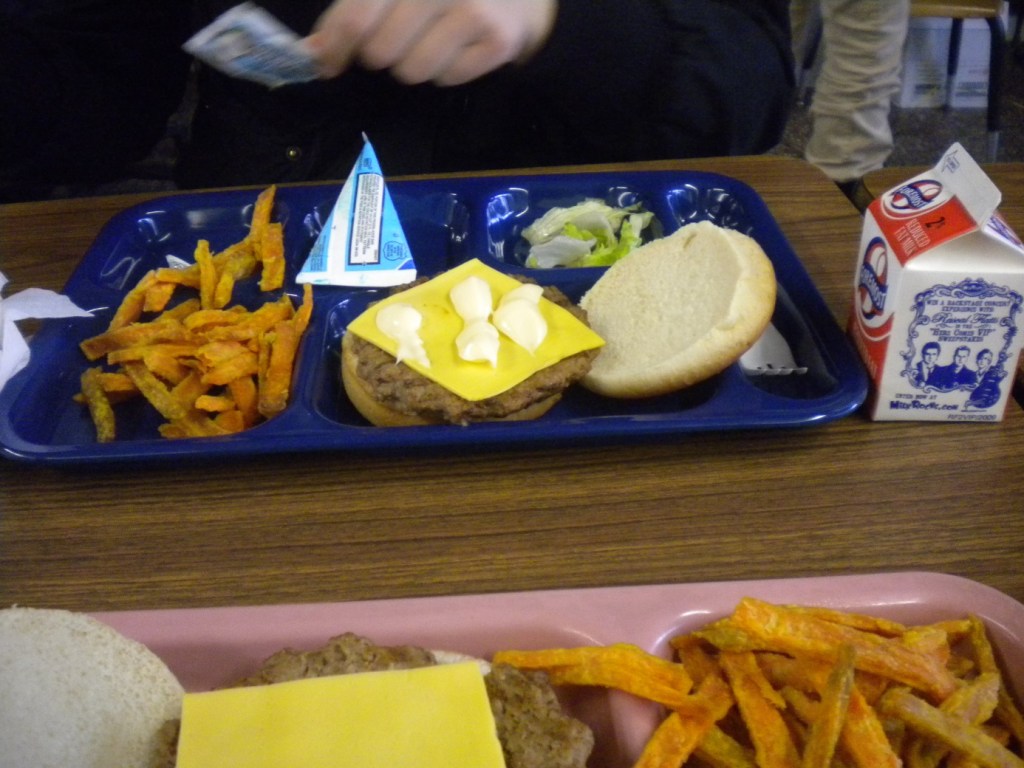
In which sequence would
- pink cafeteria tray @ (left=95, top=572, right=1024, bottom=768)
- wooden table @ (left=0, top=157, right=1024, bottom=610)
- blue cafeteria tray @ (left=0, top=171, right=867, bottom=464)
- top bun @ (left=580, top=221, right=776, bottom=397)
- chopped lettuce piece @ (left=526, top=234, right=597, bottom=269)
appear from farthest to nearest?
1. chopped lettuce piece @ (left=526, top=234, right=597, bottom=269)
2. top bun @ (left=580, top=221, right=776, bottom=397)
3. blue cafeteria tray @ (left=0, top=171, right=867, bottom=464)
4. wooden table @ (left=0, top=157, right=1024, bottom=610)
5. pink cafeteria tray @ (left=95, top=572, right=1024, bottom=768)

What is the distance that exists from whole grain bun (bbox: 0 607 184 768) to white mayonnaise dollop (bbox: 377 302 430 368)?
492mm

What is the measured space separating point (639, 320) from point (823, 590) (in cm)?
55

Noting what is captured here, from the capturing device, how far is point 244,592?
91 centimetres

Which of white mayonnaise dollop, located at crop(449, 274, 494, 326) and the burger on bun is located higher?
white mayonnaise dollop, located at crop(449, 274, 494, 326)

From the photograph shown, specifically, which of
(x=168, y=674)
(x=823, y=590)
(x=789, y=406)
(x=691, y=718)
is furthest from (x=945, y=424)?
(x=168, y=674)

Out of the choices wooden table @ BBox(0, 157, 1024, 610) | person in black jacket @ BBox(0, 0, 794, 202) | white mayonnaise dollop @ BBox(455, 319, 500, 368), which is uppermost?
person in black jacket @ BBox(0, 0, 794, 202)

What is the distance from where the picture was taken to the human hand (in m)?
1.22

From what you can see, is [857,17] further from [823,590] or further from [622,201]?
[823,590]

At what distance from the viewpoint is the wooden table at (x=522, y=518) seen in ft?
2.98

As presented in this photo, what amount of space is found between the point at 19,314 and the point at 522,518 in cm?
74

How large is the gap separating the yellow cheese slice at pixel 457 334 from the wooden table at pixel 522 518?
98 mm

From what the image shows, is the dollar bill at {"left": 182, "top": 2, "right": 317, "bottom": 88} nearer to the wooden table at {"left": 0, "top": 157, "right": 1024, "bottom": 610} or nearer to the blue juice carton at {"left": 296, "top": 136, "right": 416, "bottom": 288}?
the blue juice carton at {"left": 296, "top": 136, "right": 416, "bottom": 288}

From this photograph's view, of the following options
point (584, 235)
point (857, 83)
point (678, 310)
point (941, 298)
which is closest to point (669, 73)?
point (584, 235)

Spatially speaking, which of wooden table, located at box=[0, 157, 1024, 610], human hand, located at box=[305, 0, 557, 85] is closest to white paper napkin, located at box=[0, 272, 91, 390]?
wooden table, located at box=[0, 157, 1024, 610]
